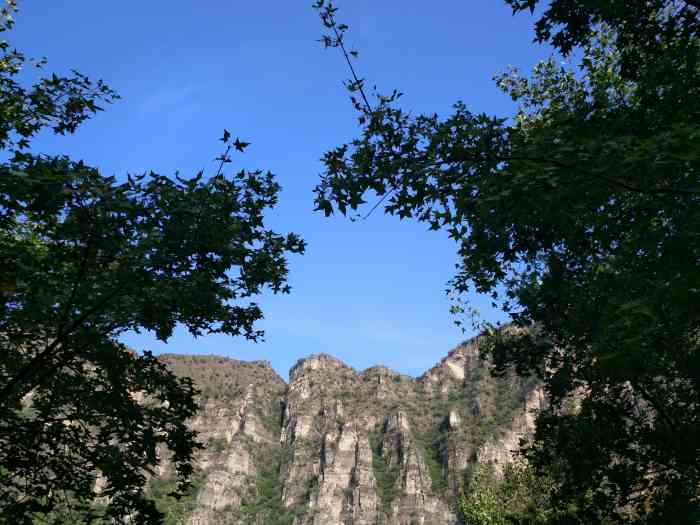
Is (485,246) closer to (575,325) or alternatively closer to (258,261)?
(575,325)

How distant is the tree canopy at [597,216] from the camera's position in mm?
5605

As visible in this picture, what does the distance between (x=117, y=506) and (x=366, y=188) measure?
680 centimetres

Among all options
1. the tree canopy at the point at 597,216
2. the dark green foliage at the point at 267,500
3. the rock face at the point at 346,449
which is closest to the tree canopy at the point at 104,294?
the tree canopy at the point at 597,216

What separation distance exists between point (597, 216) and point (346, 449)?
172 metres

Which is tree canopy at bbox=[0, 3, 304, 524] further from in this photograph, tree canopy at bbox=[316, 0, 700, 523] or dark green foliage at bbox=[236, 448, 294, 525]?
dark green foliage at bbox=[236, 448, 294, 525]

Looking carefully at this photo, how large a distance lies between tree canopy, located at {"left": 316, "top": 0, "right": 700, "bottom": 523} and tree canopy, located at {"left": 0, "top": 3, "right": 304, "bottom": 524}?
3.12m

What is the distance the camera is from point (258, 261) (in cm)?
1046

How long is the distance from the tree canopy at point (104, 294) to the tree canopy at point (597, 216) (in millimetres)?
3118

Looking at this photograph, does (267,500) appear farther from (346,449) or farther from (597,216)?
(597,216)

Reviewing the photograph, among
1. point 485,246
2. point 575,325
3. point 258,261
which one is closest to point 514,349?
point 575,325

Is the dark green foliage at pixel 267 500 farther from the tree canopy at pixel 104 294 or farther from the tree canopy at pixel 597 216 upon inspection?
the tree canopy at pixel 104 294

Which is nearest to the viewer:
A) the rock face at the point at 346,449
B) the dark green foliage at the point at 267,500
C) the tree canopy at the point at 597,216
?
the tree canopy at the point at 597,216

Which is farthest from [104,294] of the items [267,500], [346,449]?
[346,449]

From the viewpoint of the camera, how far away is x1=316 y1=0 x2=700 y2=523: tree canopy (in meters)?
5.61
